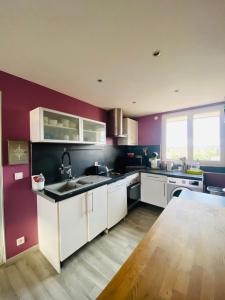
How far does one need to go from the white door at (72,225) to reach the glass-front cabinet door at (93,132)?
0.97m

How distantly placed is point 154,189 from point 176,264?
230cm

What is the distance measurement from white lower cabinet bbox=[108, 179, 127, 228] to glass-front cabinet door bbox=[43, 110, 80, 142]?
39.2 inches

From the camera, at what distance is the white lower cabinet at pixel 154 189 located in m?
2.77

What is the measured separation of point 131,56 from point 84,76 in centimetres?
65

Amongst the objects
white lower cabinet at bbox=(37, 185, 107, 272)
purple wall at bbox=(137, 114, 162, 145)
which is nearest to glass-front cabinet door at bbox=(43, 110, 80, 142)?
white lower cabinet at bbox=(37, 185, 107, 272)

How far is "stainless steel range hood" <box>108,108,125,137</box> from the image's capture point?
9.64 ft

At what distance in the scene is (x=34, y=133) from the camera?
172 centimetres

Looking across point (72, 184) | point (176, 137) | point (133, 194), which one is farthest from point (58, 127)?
point (176, 137)

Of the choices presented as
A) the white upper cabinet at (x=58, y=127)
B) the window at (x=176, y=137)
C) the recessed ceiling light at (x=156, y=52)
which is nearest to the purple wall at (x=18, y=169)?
the white upper cabinet at (x=58, y=127)

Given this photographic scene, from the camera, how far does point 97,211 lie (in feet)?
6.53

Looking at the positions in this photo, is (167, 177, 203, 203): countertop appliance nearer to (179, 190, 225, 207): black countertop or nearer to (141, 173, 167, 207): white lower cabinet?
(141, 173, 167, 207): white lower cabinet

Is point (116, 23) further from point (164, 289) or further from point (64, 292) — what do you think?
point (64, 292)

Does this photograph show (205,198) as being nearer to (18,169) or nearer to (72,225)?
(72,225)

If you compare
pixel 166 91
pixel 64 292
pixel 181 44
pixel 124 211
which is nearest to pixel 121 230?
pixel 124 211
